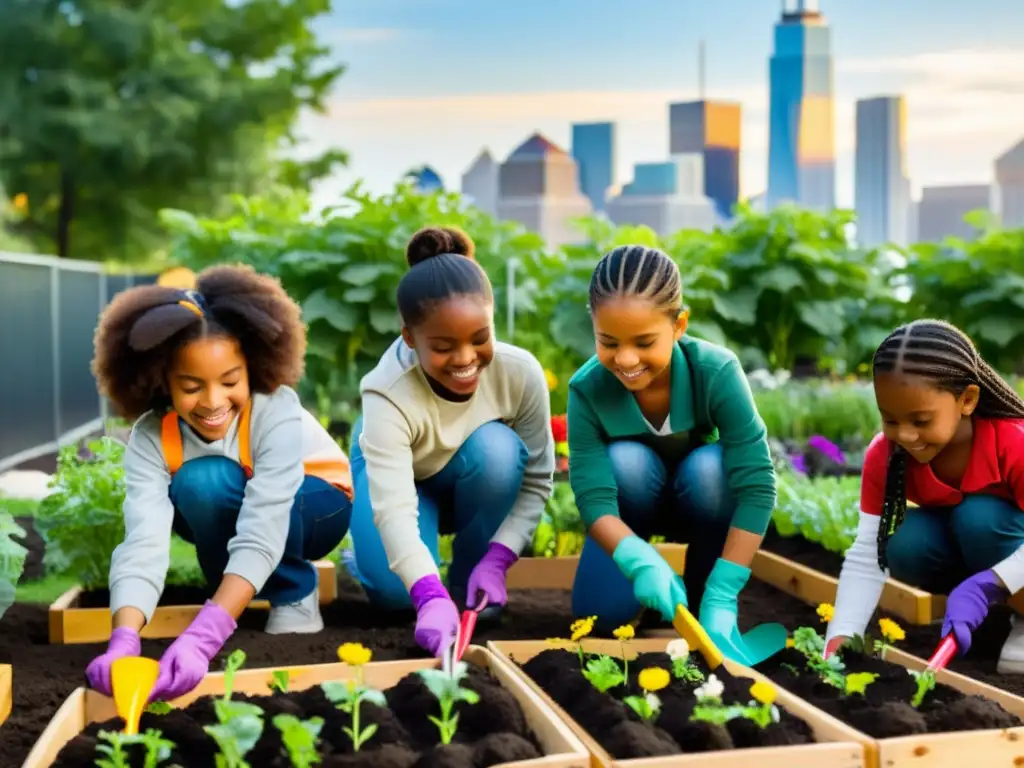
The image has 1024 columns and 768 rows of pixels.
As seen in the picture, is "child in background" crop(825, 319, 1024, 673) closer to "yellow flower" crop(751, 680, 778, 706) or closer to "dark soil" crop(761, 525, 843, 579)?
"yellow flower" crop(751, 680, 778, 706)

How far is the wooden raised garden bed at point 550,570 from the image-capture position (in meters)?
3.57

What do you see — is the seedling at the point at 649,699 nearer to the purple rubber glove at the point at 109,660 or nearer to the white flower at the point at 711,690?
the white flower at the point at 711,690

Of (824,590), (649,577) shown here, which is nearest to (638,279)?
(649,577)

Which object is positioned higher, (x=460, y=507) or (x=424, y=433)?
(x=424, y=433)

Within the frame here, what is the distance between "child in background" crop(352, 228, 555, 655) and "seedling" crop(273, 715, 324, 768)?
536 mm

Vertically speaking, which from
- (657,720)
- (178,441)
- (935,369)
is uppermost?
(935,369)

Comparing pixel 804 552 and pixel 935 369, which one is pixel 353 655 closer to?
pixel 935 369

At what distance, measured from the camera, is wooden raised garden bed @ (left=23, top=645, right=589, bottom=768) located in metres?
1.86

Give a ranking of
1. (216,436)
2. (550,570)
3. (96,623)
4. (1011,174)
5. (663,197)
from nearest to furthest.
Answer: (216,436) → (96,623) → (550,570) → (1011,174) → (663,197)

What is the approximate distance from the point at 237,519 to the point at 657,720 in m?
1.16

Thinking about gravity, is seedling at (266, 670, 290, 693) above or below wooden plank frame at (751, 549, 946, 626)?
above

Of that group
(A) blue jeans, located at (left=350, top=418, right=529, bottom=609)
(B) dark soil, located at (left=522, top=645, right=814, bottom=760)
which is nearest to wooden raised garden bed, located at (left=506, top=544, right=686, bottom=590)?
(A) blue jeans, located at (left=350, top=418, right=529, bottom=609)

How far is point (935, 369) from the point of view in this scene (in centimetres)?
239

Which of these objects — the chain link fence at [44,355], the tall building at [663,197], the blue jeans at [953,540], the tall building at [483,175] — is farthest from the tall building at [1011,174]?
the blue jeans at [953,540]
